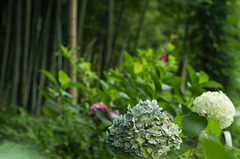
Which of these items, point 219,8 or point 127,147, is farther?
point 219,8

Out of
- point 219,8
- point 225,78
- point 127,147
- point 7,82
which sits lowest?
point 127,147

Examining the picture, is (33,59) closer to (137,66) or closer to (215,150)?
(137,66)

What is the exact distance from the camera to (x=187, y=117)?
2.28 feet

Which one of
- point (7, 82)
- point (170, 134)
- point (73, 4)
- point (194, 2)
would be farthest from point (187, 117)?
point (7, 82)

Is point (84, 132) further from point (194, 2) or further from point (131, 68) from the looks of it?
point (194, 2)

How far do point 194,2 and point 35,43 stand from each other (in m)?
2.82

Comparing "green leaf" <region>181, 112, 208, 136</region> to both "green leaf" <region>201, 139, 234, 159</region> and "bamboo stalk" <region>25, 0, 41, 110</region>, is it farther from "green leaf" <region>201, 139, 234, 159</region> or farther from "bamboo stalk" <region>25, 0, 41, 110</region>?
"bamboo stalk" <region>25, 0, 41, 110</region>

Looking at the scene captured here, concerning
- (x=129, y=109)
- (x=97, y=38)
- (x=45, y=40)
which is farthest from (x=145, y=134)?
(x=97, y=38)

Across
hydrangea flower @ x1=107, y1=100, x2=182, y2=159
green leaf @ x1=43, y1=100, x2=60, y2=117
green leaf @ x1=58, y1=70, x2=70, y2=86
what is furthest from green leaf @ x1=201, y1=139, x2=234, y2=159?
green leaf @ x1=43, y1=100, x2=60, y2=117

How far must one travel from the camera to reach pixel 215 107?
28.0 inches

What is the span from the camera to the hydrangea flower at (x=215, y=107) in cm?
71

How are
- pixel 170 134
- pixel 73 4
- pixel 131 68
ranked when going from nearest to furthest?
pixel 170 134 < pixel 131 68 < pixel 73 4

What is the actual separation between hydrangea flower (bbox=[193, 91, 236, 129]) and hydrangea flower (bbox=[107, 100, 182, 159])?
177 mm

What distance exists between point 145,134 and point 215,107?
0.85 feet
